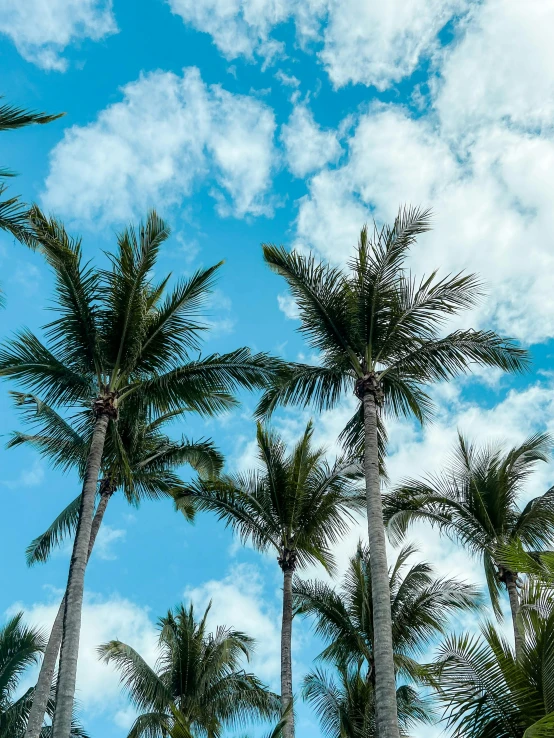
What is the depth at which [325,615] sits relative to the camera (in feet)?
65.6

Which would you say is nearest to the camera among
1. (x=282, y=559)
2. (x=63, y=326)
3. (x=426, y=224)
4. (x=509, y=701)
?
(x=509, y=701)

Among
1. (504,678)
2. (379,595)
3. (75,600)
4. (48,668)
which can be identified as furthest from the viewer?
(48,668)

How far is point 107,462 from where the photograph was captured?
17.2 metres

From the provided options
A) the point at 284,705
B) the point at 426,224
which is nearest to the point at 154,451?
the point at 284,705

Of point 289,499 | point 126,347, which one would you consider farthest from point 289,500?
point 126,347

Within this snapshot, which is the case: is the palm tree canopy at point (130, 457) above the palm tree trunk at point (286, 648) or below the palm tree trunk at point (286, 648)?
above

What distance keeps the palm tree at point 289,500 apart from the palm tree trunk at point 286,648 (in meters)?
0.06

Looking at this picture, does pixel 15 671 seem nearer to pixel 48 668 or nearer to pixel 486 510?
pixel 48 668

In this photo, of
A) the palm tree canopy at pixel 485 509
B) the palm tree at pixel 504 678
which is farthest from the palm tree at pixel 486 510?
the palm tree at pixel 504 678

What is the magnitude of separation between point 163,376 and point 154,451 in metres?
4.82

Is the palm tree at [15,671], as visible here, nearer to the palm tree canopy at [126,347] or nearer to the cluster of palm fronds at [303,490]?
the cluster of palm fronds at [303,490]

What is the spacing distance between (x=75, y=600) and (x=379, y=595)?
4.85m

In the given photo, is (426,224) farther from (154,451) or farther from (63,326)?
(154,451)

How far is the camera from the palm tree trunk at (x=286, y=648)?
53.4 feet
